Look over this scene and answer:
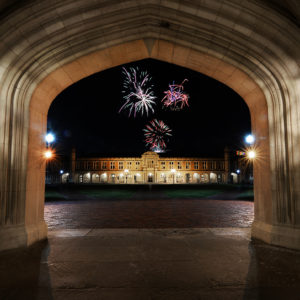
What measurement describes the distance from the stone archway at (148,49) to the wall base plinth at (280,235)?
20 mm

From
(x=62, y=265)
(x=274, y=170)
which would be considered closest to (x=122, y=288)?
(x=62, y=265)

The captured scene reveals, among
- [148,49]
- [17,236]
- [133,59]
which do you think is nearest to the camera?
[17,236]

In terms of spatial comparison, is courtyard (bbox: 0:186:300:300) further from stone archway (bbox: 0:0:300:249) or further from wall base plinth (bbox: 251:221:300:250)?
stone archway (bbox: 0:0:300:249)

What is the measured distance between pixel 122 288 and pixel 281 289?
2.05 metres

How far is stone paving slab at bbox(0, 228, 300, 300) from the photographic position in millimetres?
2871

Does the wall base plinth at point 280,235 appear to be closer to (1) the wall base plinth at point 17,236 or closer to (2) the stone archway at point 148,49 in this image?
(2) the stone archway at point 148,49

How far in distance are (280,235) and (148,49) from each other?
17.4 ft

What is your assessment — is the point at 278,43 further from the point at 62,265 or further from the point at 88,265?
the point at 62,265

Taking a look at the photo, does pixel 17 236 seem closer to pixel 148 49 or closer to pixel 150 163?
pixel 148 49

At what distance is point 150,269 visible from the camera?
3633 mm

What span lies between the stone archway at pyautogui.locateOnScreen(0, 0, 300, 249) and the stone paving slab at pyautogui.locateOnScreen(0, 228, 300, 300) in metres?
Answer: 0.82

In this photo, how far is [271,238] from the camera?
16.1 feet

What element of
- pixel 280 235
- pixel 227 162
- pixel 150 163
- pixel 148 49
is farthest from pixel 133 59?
pixel 227 162

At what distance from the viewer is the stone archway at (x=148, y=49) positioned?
4.67 m
